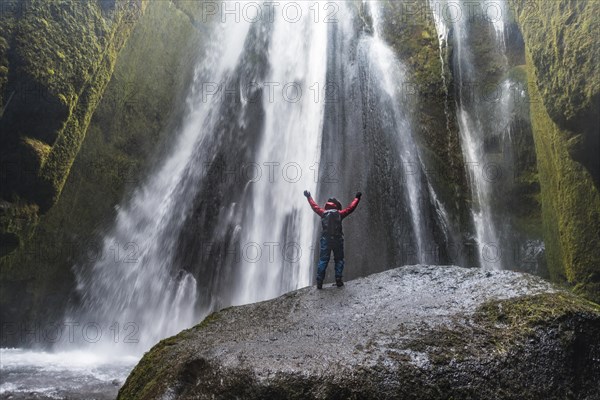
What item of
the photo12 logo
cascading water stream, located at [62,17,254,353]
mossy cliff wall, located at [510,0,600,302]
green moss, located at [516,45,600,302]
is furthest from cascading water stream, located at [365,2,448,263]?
cascading water stream, located at [62,17,254,353]

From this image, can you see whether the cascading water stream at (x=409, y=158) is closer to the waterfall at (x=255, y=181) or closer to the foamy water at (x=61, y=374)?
the waterfall at (x=255, y=181)

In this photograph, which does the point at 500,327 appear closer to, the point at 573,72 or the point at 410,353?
the point at 410,353

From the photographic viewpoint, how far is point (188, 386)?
3428 millimetres

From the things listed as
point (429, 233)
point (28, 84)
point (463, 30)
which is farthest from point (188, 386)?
point (463, 30)

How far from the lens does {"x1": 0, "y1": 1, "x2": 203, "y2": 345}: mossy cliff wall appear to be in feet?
37.9

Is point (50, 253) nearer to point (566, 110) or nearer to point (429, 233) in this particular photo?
point (429, 233)

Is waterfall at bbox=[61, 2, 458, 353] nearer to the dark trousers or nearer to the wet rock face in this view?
the dark trousers

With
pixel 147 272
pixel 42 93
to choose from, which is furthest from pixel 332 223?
pixel 147 272

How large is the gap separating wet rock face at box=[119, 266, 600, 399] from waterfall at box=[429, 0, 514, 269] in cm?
942

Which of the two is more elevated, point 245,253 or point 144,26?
point 144,26

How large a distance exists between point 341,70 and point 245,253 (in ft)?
23.8

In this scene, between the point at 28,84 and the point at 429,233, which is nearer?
the point at 28,84

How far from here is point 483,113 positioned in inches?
573

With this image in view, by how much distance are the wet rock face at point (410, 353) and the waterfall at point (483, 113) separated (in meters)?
9.42
